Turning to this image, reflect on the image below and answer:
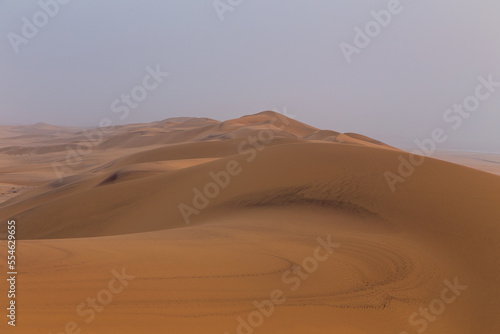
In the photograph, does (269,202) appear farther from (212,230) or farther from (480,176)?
(480,176)

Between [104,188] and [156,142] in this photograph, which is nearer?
[104,188]

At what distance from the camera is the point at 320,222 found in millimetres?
4836

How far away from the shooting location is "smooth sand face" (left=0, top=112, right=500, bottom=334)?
8.32 ft

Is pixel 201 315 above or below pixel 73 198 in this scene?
above

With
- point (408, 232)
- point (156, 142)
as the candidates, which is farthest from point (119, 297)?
point (156, 142)

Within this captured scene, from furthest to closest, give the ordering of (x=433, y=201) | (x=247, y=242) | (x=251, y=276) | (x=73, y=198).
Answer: (x=73, y=198), (x=433, y=201), (x=247, y=242), (x=251, y=276)

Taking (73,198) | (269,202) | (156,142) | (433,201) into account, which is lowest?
(156,142)

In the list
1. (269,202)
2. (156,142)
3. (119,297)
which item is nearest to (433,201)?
(269,202)

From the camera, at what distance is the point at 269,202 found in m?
6.05

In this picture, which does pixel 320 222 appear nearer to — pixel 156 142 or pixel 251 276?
pixel 251 276

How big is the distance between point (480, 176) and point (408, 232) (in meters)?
2.75

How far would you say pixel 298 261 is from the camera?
11.2 ft

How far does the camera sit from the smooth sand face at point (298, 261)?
8.32ft

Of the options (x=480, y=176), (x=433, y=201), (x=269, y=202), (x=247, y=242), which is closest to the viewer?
(x=247, y=242)
